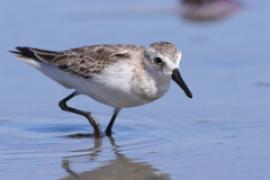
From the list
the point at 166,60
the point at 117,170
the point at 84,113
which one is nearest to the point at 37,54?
the point at 84,113

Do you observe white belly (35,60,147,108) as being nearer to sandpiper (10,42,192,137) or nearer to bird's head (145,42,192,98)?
sandpiper (10,42,192,137)

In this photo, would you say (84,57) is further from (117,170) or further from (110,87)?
(117,170)

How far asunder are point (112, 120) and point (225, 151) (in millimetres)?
1253

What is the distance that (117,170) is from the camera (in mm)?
7098

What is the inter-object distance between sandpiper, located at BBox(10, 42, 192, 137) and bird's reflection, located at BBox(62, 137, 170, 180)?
583mm

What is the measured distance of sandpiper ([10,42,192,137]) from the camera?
7.73 metres

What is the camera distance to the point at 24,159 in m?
7.34

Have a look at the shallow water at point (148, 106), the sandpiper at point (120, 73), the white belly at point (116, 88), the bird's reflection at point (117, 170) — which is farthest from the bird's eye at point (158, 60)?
the bird's reflection at point (117, 170)

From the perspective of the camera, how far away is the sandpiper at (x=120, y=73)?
7.73 metres

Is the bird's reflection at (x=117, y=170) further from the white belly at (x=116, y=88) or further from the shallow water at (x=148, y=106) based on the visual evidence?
the white belly at (x=116, y=88)

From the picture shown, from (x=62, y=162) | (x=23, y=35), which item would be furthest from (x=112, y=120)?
(x=23, y=35)

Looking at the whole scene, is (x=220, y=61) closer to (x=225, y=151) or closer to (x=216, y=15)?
(x=216, y=15)

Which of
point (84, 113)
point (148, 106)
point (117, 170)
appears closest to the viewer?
point (117, 170)

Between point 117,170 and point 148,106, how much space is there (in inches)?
85.5
